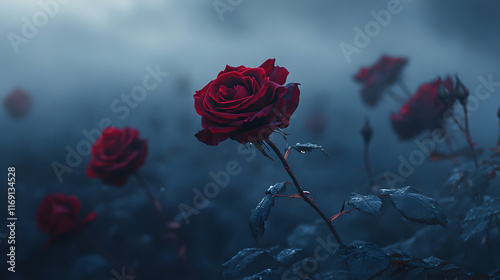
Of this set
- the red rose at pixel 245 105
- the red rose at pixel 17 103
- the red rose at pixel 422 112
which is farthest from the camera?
the red rose at pixel 17 103

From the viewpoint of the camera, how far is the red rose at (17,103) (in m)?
1.35

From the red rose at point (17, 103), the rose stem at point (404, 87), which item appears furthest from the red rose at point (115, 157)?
the rose stem at point (404, 87)

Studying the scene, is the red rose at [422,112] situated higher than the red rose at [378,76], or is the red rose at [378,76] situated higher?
the red rose at [378,76]

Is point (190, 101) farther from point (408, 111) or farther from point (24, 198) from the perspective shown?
point (408, 111)

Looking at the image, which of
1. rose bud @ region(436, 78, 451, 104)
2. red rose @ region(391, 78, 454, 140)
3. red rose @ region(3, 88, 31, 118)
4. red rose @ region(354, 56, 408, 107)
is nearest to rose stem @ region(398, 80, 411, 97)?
red rose @ region(354, 56, 408, 107)

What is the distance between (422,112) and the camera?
89 cm

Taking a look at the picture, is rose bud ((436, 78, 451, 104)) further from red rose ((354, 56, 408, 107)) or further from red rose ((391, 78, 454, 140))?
red rose ((354, 56, 408, 107))

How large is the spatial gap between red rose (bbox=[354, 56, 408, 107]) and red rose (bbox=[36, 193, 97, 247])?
977 millimetres

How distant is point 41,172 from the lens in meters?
1.34

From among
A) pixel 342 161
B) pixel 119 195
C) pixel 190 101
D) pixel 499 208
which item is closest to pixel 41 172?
pixel 119 195

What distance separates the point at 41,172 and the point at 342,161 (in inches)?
47.1

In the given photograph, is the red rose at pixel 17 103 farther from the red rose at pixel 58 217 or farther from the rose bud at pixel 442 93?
the rose bud at pixel 442 93

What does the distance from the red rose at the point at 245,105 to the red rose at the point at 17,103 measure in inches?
49.4

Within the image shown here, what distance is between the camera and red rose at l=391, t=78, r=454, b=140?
0.86 metres
